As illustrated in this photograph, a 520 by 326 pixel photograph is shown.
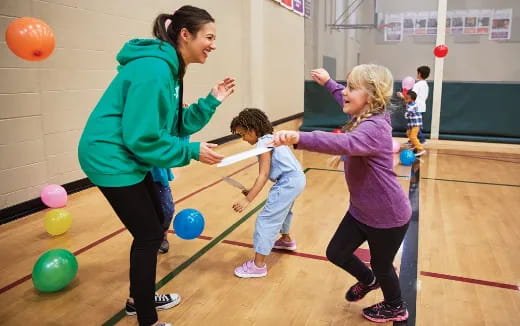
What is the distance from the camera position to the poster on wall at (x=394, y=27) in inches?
325

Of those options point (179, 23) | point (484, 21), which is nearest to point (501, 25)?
point (484, 21)

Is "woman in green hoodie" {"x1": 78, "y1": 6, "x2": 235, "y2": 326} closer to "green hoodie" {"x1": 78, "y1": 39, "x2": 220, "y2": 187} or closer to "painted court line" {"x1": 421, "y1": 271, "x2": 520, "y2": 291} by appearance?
"green hoodie" {"x1": 78, "y1": 39, "x2": 220, "y2": 187}

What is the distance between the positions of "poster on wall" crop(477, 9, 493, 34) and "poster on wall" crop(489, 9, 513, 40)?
77 mm

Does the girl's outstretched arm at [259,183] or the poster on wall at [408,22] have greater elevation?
the poster on wall at [408,22]

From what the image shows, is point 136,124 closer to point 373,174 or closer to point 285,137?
point 285,137

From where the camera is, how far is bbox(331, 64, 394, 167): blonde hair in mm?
1916

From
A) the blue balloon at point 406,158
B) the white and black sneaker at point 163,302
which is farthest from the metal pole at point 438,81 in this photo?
the white and black sneaker at point 163,302

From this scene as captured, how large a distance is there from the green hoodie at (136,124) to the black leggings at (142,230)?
56 millimetres

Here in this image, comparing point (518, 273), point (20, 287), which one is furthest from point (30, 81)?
point (518, 273)

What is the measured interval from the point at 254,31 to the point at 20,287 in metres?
6.14

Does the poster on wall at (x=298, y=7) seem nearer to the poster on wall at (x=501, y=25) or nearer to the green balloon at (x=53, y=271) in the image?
the poster on wall at (x=501, y=25)

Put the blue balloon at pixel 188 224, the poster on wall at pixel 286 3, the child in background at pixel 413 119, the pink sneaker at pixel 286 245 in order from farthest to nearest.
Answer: the poster on wall at pixel 286 3
the child in background at pixel 413 119
the pink sneaker at pixel 286 245
the blue balloon at pixel 188 224

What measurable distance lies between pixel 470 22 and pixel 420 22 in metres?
0.86

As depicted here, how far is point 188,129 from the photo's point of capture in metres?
2.31
